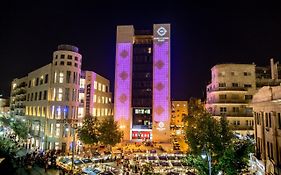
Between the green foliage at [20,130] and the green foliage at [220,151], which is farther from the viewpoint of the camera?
the green foliage at [20,130]

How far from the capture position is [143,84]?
250ft

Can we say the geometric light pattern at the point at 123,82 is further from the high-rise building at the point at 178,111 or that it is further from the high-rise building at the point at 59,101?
the high-rise building at the point at 178,111

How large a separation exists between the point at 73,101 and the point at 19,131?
13094 millimetres

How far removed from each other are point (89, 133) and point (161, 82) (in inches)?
1255

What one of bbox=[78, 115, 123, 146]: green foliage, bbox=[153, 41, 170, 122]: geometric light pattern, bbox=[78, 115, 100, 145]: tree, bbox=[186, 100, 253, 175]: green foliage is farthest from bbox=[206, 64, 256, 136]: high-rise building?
bbox=[78, 115, 100, 145]: tree

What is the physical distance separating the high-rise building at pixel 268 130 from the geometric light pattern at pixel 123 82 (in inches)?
1770

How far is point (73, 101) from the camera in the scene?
2227 inches

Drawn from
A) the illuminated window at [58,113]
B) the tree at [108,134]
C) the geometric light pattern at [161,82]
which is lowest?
the tree at [108,134]

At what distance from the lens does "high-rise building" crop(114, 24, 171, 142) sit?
73500mm

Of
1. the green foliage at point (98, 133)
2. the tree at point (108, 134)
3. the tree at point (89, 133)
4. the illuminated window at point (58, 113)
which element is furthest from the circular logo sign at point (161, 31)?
the illuminated window at point (58, 113)

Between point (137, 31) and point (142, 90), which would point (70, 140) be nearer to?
point (142, 90)

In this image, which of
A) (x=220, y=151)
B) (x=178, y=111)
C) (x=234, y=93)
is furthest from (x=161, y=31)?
(x=178, y=111)

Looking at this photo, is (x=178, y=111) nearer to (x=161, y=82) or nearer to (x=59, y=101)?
(x=161, y=82)

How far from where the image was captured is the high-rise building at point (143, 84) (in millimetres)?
73500
